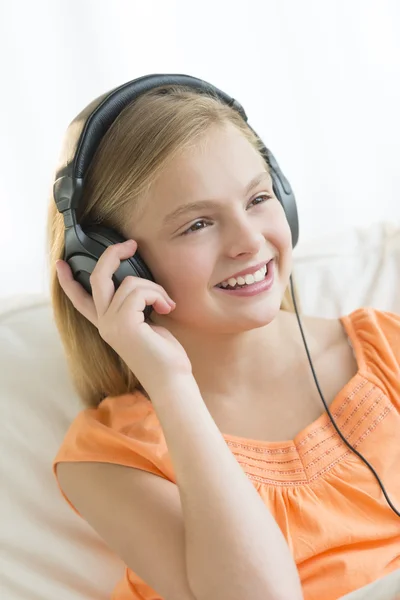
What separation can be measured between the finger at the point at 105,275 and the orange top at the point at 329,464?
0.23 metres

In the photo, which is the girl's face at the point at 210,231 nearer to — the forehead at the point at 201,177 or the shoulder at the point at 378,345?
the forehead at the point at 201,177

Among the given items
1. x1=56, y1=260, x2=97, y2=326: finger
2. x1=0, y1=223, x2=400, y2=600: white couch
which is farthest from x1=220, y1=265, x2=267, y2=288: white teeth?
x1=0, y1=223, x2=400, y2=600: white couch

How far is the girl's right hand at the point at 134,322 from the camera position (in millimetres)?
1176

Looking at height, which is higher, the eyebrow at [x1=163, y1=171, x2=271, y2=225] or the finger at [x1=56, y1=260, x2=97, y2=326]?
the eyebrow at [x1=163, y1=171, x2=271, y2=225]

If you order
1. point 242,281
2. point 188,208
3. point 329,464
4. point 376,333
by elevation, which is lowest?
point 329,464

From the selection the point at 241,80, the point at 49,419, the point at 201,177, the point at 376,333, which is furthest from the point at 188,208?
the point at 241,80

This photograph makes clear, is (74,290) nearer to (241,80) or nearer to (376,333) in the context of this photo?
(376,333)

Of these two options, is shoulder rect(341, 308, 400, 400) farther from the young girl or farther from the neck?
the neck

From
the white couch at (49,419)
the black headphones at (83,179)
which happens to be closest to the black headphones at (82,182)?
the black headphones at (83,179)

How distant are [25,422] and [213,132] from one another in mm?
654

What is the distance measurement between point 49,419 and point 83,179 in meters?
0.52

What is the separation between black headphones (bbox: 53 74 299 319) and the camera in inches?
47.6

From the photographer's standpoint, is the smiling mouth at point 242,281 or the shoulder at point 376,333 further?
the shoulder at point 376,333

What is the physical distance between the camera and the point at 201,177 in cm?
121
